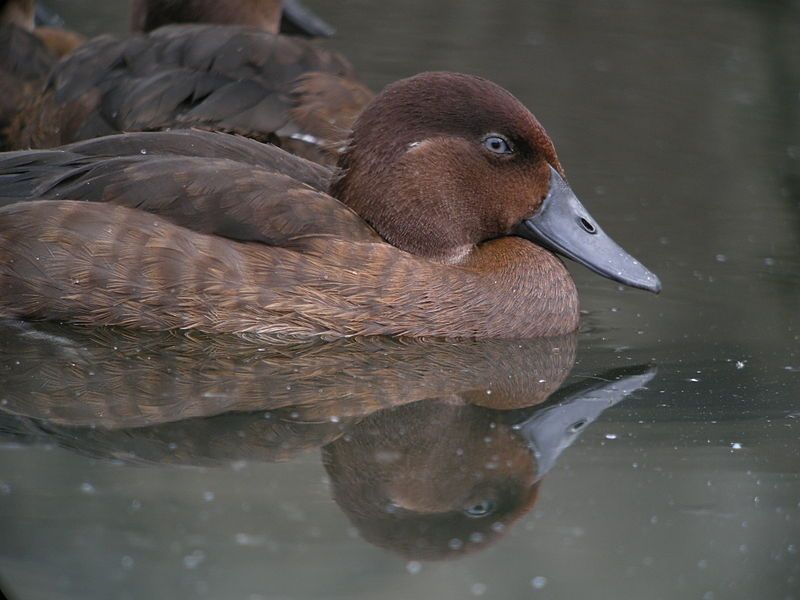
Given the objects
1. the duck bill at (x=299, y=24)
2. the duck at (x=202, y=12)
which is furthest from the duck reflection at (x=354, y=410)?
the duck bill at (x=299, y=24)

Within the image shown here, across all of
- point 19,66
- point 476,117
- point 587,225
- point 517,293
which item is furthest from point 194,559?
point 19,66

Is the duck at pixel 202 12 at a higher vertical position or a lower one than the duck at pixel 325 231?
lower

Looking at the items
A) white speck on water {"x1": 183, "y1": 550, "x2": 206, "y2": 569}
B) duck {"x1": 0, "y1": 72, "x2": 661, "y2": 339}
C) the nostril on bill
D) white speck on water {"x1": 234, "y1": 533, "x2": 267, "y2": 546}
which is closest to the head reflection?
white speck on water {"x1": 234, "y1": 533, "x2": 267, "y2": 546}

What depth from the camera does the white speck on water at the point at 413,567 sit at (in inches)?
150

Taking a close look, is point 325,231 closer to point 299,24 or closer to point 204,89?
point 204,89

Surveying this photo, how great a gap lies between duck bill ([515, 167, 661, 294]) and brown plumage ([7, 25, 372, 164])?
4.53 ft

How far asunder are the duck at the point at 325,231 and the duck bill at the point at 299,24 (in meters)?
3.85

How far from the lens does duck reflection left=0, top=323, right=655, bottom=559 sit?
422 centimetres

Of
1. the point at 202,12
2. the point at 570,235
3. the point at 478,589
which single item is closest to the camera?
the point at 478,589

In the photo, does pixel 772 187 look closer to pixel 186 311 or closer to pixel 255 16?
pixel 255 16

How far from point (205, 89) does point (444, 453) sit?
9.69 feet

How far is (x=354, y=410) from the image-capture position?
15.9 ft

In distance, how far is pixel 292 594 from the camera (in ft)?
12.1

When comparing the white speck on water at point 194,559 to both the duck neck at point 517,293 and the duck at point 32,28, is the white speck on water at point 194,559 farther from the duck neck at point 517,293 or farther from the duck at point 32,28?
the duck at point 32,28
